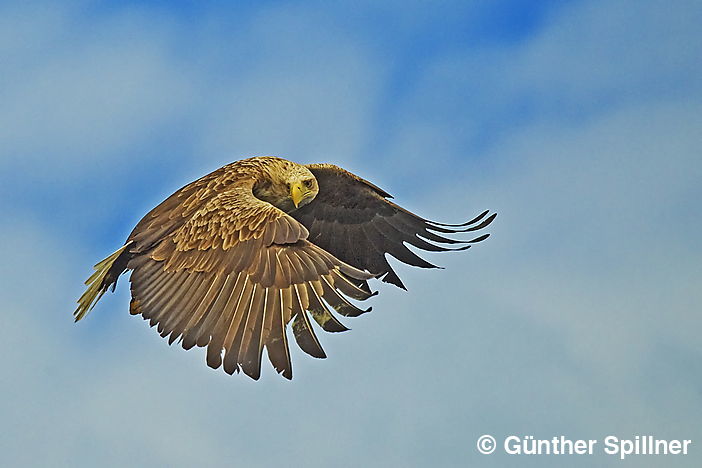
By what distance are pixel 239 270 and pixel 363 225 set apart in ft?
12.3

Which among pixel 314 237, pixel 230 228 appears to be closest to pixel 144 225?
pixel 230 228

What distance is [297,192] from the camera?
9.70 m

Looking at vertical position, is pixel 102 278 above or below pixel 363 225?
below

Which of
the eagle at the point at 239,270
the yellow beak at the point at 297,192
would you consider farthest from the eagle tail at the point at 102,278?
the yellow beak at the point at 297,192

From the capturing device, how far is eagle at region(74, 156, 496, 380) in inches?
275

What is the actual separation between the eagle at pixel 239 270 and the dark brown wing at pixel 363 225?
0.23 meters

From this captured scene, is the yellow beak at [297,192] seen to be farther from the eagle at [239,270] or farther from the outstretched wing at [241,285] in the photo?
the outstretched wing at [241,285]

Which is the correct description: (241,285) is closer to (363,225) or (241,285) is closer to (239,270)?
(239,270)

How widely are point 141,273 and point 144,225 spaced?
3.23 ft

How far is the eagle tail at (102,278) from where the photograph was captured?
29.9ft

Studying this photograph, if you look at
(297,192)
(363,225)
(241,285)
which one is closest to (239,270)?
(241,285)

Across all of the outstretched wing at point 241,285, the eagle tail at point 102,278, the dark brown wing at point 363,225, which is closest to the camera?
the outstretched wing at point 241,285

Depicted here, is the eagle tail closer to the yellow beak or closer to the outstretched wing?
the outstretched wing

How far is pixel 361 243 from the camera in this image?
11008mm
